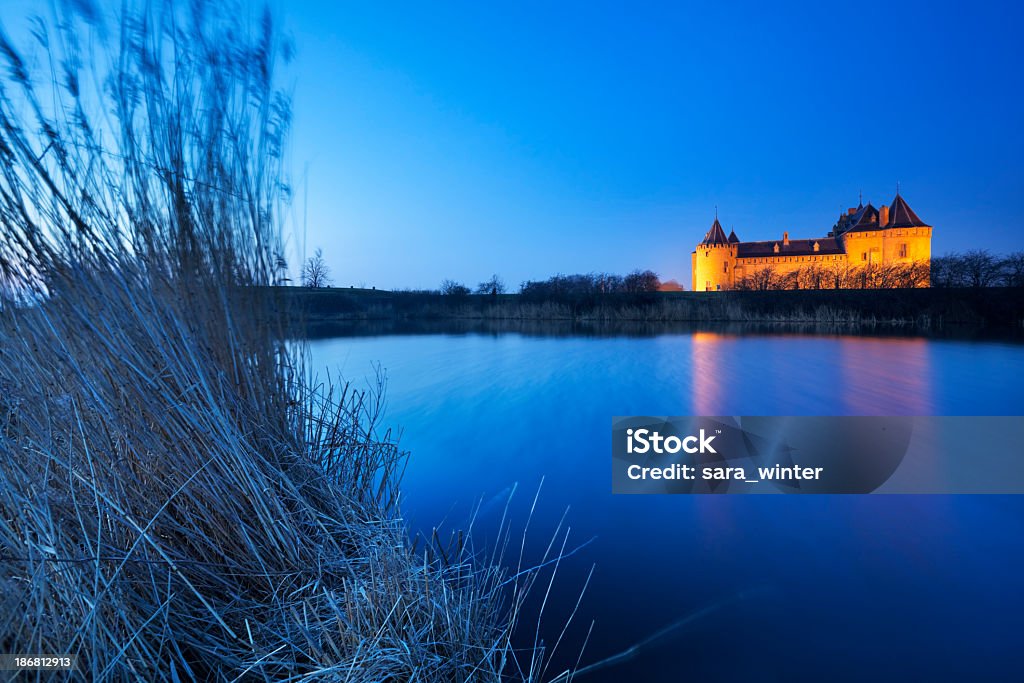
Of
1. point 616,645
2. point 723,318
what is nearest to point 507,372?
point 616,645

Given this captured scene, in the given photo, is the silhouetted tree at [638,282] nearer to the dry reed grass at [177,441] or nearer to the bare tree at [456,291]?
the bare tree at [456,291]

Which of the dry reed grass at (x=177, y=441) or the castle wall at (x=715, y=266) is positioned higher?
the castle wall at (x=715, y=266)

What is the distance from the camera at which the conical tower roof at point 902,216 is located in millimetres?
52094

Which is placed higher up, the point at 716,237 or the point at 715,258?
the point at 716,237

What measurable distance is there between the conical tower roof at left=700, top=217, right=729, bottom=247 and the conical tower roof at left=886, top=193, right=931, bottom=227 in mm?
17691

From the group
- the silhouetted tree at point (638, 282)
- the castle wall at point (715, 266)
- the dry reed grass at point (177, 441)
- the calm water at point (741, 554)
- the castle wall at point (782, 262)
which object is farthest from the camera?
the castle wall at point (715, 266)

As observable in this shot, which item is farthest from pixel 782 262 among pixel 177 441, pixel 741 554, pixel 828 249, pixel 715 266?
pixel 177 441

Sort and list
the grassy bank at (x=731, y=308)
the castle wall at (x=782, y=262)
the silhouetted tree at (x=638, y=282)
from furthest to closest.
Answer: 1. the castle wall at (x=782, y=262)
2. the silhouetted tree at (x=638, y=282)
3. the grassy bank at (x=731, y=308)

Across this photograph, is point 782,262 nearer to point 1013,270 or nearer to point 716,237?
point 716,237

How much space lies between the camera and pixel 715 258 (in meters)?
64.1

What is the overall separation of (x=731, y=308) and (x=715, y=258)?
145ft

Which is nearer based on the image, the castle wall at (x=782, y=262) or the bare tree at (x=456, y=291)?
the bare tree at (x=456, y=291)

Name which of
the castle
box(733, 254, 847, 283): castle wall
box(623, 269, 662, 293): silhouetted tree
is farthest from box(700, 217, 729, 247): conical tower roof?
box(623, 269, 662, 293): silhouetted tree

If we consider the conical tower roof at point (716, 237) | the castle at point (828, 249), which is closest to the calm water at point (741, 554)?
the castle at point (828, 249)
